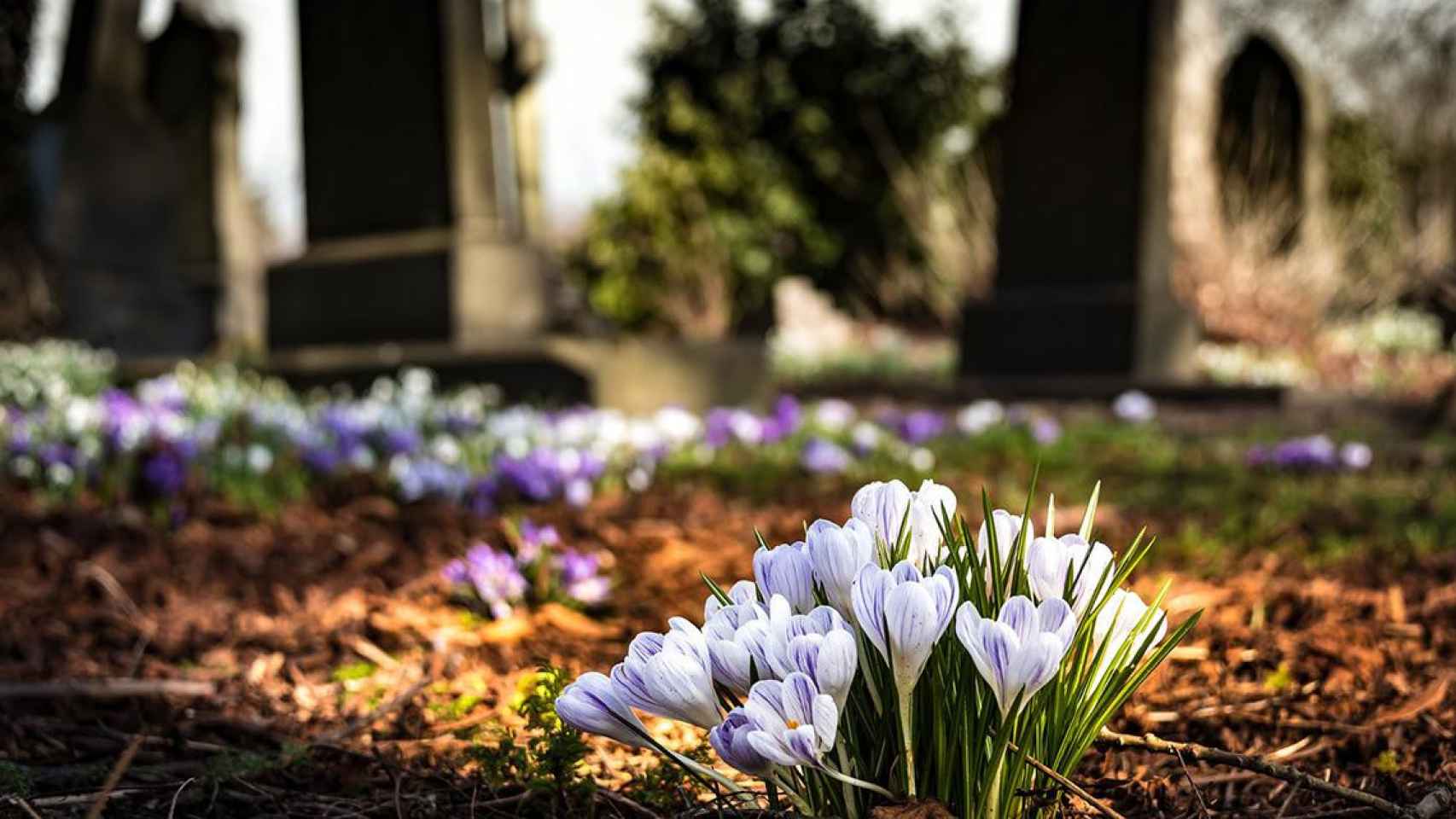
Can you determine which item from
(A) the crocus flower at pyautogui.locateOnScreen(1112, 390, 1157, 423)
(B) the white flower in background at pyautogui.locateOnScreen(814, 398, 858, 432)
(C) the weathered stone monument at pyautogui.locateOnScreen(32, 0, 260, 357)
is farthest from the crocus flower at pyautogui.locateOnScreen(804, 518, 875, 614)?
(C) the weathered stone monument at pyautogui.locateOnScreen(32, 0, 260, 357)

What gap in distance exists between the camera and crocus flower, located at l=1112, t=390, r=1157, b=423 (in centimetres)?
605

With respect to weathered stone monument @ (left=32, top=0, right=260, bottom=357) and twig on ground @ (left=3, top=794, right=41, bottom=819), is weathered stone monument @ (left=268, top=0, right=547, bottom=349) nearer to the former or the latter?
twig on ground @ (left=3, top=794, right=41, bottom=819)

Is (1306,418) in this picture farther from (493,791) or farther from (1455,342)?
(493,791)

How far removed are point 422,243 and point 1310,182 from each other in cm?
1115

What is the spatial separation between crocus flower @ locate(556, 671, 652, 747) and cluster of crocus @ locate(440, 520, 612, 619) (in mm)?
1416

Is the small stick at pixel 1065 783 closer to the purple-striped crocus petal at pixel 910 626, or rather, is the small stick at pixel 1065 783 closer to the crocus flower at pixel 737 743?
the purple-striped crocus petal at pixel 910 626

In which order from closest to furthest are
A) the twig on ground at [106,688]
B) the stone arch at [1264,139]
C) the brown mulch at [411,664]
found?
the brown mulch at [411,664] → the twig on ground at [106,688] → the stone arch at [1264,139]

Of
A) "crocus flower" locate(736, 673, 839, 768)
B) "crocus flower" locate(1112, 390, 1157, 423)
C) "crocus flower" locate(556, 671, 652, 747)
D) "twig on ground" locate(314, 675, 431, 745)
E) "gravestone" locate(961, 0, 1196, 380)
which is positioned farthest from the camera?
"gravestone" locate(961, 0, 1196, 380)

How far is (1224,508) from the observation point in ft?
13.6

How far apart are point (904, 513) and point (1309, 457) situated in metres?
4.10

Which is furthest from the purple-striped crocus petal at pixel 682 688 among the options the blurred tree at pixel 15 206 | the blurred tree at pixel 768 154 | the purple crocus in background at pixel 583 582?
the blurred tree at pixel 768 154

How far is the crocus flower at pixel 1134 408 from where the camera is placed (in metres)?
6.05

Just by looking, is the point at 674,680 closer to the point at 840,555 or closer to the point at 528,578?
the point at 840,555

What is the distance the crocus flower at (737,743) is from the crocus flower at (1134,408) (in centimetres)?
520
